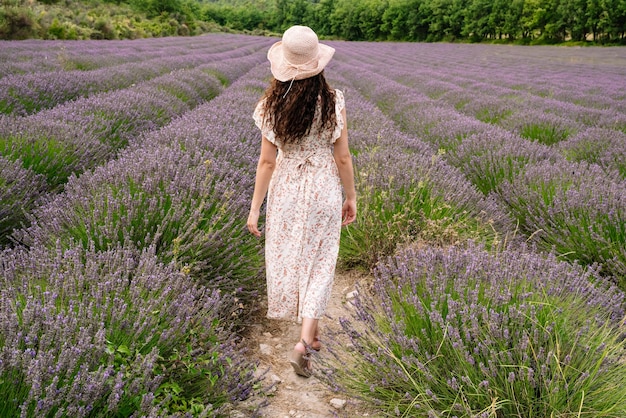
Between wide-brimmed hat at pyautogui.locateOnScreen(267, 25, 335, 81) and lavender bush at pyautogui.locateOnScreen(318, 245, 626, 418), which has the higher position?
wide-brimmed hat at pyautogui.locateOnScreen(267, 25, 335, 81)

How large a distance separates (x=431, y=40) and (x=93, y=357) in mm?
57855

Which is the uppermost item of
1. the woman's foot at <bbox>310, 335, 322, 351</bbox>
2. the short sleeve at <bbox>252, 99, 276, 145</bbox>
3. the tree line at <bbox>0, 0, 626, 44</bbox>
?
the tree line at <bbox>0, 0, 626, 44</bbox>

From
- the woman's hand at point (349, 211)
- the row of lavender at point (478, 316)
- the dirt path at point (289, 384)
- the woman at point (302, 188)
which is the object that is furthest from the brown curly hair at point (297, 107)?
the dirt path at point (289, 384)

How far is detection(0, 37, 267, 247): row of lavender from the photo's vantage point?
10.4ft

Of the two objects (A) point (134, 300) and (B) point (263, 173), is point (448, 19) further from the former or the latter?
(A) point (134, 300)

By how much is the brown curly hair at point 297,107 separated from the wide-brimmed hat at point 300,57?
5 centimetres

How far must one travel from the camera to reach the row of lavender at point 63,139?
3174 millimetres

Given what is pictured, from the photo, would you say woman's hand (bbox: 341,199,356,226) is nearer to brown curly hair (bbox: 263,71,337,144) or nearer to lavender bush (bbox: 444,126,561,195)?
brown curly hair (bbox: 263,71,337,144)

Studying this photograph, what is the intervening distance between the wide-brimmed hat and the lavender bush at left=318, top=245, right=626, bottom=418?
0.98 m

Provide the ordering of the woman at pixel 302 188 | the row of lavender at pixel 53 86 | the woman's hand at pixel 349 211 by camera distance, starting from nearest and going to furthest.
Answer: the woman at pixel 302 188 < the woman's hand at pixel 349 211 < the row of lavender at pixel 53 86

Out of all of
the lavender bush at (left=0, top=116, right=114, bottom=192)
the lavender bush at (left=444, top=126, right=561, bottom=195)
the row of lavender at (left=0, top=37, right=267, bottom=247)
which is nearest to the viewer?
the row of lavender at (left=0, top=37, right=267, bottom=247)

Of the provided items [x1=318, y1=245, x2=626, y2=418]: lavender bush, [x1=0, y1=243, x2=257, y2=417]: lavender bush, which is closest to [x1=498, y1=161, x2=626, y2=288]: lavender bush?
[x1=318, y1=245, x2=626, y2=418]: lavender bush

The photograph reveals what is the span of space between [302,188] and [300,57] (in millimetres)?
599

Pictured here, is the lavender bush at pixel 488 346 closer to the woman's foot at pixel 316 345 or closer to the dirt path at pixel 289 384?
the dirt path at pixel 289 384
